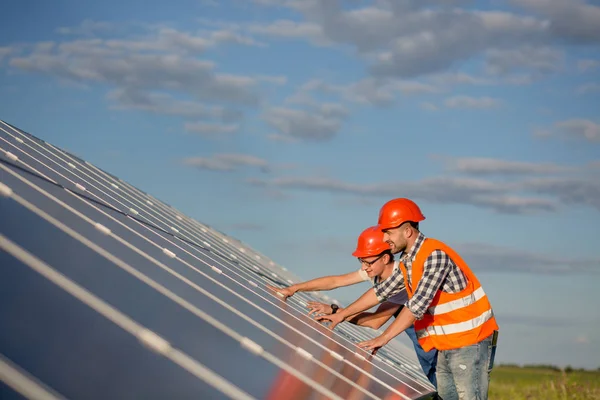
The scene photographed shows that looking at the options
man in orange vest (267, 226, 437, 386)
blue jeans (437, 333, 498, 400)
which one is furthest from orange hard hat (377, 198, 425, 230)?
blue jeans (437, 333, 498, 400)

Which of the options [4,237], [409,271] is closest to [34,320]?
[4,237]

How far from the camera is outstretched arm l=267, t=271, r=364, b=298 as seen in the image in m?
10.6

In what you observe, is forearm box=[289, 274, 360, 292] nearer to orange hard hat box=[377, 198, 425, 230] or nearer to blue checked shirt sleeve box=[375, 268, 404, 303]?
blue checked shirt sleeve box=[375, 268, 404, 303]

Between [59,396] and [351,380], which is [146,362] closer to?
[59,396]

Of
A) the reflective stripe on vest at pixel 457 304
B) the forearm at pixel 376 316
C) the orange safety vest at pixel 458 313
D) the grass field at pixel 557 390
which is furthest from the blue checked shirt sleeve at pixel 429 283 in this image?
the grass field at pixel 557 390

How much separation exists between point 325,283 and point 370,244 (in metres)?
1.31

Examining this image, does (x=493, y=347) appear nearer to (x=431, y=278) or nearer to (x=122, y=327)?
(x=431, y=278)

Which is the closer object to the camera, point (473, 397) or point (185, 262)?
point (185, 262)

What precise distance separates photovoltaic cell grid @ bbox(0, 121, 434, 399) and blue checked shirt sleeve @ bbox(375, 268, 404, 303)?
2.40 m

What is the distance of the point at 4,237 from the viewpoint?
12.5ft

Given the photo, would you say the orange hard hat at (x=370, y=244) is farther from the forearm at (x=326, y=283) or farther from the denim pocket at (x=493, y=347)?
the denim pocket at (x=493, y=347)

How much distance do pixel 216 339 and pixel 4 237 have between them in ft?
4.53

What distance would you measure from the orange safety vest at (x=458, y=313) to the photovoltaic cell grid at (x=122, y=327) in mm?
1295

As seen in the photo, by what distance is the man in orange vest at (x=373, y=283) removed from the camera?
9898 mm
